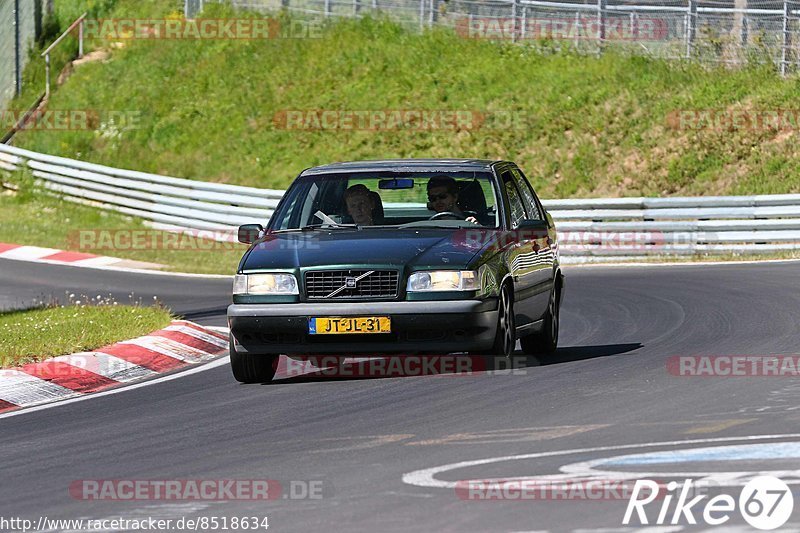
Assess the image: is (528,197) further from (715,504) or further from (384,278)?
(715,504)

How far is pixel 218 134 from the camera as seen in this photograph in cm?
3647

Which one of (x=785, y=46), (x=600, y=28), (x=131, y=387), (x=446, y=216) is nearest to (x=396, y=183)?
(x=446, y=216)

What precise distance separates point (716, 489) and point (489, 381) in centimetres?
396

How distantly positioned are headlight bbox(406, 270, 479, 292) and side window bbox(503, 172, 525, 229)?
1415 mm

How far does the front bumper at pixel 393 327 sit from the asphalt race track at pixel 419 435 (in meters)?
0.25

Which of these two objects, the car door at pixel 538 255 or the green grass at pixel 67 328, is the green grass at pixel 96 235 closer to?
the green grass at pixel 67 328

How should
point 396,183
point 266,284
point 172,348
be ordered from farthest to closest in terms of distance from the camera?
point 172,348, point 396,183, point 266,284

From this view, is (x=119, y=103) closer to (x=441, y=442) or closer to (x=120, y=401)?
(x=120, y=401)

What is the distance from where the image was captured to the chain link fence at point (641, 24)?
1257 inches

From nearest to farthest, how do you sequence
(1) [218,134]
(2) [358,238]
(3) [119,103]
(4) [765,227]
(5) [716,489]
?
1. (5) [716,489]
2. (2) [358,238]
3. (4) [765,227]
4. (1) [218,134]
5. (3) [119,103]

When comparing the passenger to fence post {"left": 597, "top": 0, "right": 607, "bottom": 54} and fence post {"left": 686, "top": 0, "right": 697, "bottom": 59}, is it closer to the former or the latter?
fence post {"left": 686, "top": 0, "right": 697, "bottom": 59}

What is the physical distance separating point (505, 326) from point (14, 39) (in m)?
32.6

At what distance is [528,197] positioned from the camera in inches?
512

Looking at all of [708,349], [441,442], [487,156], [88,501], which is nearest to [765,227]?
[487,156]
